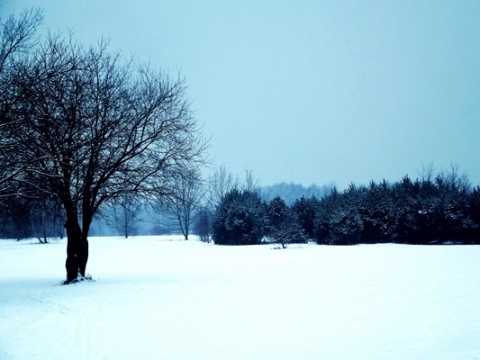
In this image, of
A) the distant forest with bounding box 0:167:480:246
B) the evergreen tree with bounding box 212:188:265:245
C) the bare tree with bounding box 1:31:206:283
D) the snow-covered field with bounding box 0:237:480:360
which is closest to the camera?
the snow-covered field with bounding box 0:237:480:360

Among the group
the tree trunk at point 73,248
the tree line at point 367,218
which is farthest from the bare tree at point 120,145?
the tree line at point 367,218

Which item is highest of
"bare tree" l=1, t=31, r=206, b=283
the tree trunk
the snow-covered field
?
"bare tree" l=1, t=31, r=206, b=283

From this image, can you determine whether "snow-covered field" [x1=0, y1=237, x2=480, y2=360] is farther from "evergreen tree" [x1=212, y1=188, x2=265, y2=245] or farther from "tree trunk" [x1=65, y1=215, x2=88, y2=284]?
"evergreen tree" [x1=212, y1=188, x2=265, y2=245]

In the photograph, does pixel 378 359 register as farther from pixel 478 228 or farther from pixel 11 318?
pixel 478 228

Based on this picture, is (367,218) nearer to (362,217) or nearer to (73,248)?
(362,217)

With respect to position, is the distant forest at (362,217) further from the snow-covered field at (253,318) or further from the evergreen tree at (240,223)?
the snow-covered field at (253,318)

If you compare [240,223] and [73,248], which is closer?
[73,248]

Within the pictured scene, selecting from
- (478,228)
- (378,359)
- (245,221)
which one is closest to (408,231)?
(478,228)

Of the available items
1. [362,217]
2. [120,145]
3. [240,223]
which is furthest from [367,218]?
[120,145]

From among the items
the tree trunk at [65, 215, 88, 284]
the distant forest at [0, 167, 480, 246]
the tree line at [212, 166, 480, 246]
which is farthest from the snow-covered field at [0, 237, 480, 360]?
the tree line at [212, 166, 480, 246]

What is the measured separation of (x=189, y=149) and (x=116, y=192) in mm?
3656

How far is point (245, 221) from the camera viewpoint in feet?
146

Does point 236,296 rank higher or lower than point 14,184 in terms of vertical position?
lower

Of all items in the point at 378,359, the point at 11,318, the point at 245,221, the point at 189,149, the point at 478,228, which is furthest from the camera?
the point at 245,221
